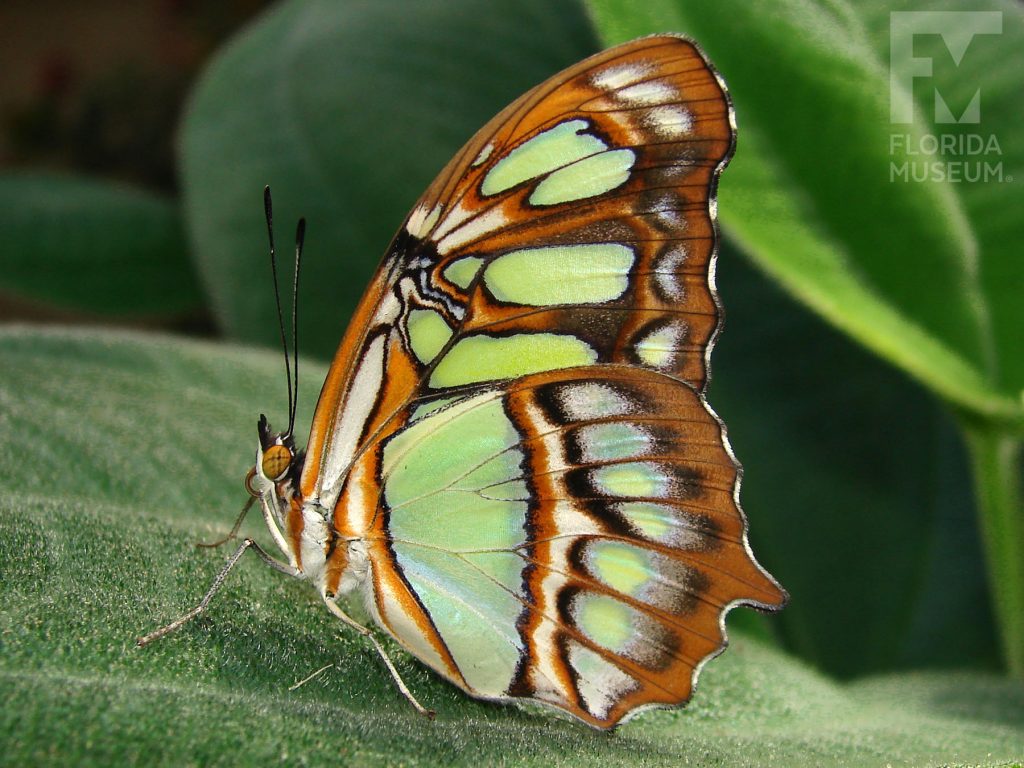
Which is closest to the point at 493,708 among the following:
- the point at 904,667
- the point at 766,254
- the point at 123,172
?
the point at 766,254

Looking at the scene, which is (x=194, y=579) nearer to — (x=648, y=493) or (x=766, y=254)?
(x=648, y=493)

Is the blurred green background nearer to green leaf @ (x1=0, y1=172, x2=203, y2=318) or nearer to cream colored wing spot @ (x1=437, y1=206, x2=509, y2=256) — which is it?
green leaf @ (x1=0, y1=172, x2=203, y2=318)

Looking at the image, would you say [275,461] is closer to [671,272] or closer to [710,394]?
[671,272]

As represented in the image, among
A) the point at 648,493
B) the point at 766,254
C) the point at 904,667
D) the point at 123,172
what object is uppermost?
the point at 766,254

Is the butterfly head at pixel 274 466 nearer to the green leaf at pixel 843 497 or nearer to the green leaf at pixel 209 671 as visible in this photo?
the green leaf at pixel 209 671

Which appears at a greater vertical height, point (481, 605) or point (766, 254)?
point (766, 254)

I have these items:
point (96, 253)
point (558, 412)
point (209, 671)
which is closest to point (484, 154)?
point (558, 412)

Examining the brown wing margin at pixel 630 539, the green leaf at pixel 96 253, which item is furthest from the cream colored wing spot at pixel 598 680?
the green leaf at pixel 96 253
